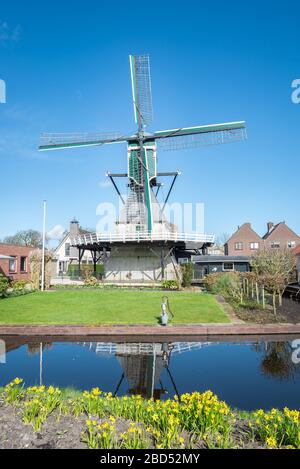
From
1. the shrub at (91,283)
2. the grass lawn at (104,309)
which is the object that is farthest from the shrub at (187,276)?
the shrub at (91,283)

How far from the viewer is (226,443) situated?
360cm

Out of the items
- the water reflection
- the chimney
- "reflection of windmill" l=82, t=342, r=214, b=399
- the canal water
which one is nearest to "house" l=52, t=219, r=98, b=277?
the chimney

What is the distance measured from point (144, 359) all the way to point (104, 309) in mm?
6215

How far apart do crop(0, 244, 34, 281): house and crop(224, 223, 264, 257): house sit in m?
32.4

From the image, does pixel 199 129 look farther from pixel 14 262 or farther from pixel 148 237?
pixel 14 262

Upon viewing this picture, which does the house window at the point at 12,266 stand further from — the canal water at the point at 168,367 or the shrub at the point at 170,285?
the canal water at the point at 168,367

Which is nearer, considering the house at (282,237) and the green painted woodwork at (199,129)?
→ the green painted woodwork at (199,129)

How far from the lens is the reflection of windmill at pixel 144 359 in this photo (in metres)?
6.57

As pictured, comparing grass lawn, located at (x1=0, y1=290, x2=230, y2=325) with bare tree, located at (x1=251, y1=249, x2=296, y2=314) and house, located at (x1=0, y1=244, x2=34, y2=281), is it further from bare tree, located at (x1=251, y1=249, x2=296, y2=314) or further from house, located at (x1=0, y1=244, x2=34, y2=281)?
house, located at (x1=0, y1=244, x2=34, y2=281)

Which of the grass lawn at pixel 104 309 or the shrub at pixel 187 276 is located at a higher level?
the shrub at pixel 187 276

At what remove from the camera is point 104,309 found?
46.8 ft

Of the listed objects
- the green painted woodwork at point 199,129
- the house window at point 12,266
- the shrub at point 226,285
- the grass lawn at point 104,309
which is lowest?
the grass lawn at point 104,309
